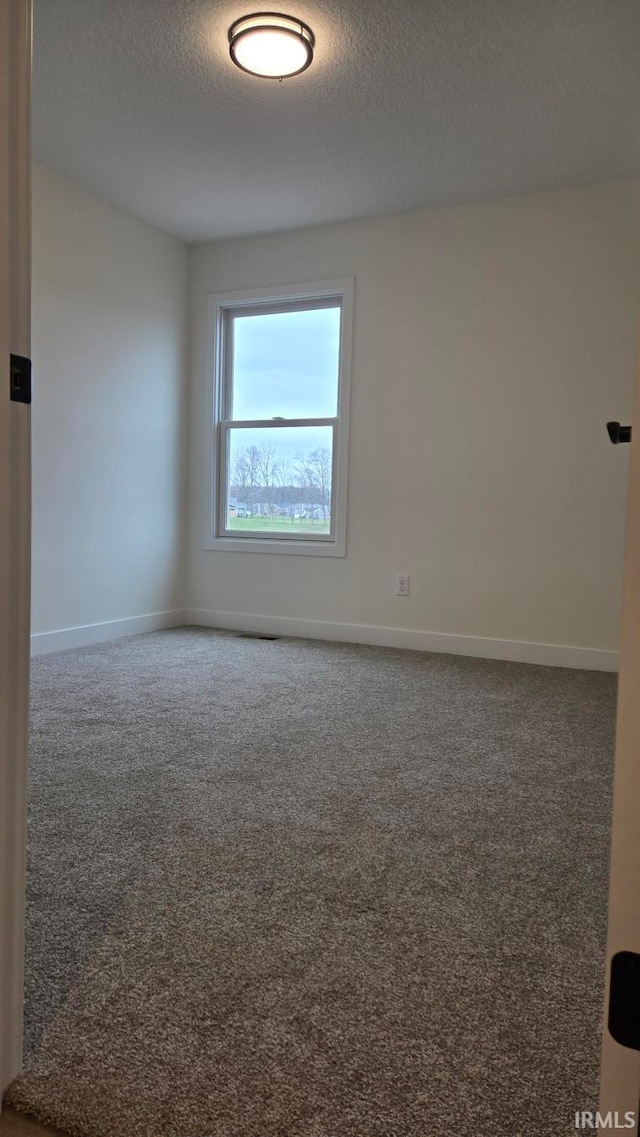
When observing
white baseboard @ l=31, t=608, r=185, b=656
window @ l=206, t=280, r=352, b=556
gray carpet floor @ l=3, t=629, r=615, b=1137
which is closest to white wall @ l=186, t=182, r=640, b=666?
window @ l=206, t=280, r=352, b=556

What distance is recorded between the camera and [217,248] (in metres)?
4.27

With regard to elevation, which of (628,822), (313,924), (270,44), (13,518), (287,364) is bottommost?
(313,924)

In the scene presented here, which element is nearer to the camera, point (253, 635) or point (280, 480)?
point (253, 635)

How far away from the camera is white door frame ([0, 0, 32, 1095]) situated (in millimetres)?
801

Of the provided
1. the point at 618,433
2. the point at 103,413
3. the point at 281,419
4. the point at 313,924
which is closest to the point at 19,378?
the point at 618,433

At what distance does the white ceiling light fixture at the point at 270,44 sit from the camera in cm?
227

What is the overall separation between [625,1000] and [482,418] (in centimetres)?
340

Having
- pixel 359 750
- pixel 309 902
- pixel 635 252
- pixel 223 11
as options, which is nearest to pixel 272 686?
pixel 359 750

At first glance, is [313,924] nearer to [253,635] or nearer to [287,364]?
[253,635]

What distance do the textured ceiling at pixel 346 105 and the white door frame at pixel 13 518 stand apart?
1.89 meters

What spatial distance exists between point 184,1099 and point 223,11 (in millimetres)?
2873

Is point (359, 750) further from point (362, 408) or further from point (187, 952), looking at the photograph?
point (362, 408)

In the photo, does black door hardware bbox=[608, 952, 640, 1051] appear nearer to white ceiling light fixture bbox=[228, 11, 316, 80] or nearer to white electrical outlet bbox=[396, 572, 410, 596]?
white ceiling light fixture bbox=[228, 11, 316, 80]

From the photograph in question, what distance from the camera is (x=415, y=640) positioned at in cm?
385
